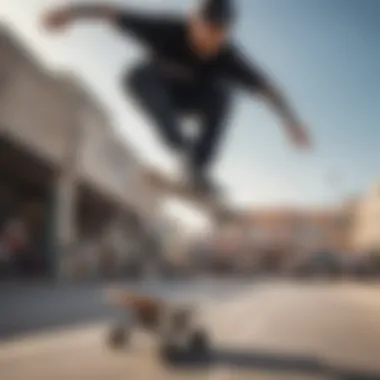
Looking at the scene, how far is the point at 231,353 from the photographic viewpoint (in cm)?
461

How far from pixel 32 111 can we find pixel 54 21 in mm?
2092

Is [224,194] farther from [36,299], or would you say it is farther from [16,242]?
[36,299]

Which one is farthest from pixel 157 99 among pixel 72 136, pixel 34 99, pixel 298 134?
pixel 34 99

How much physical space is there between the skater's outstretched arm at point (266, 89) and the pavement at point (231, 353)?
1685 millimetres

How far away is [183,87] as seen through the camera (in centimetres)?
258

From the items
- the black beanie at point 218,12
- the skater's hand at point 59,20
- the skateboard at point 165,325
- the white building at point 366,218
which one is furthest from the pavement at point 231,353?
the black beanie at point 218,12

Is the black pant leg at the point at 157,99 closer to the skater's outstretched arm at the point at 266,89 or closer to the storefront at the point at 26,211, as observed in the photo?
the skater's outstretched arm at the point at 266,89

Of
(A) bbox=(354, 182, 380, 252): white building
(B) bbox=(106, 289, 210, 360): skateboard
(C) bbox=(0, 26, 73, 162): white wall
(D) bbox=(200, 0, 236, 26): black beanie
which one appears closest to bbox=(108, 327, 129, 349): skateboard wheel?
(B) bbox=(106, 289, 210, 360): skateboard

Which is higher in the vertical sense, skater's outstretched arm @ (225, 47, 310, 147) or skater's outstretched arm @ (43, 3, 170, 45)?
Result: skater's outstretched arm @ (43, 3, 170, 45)

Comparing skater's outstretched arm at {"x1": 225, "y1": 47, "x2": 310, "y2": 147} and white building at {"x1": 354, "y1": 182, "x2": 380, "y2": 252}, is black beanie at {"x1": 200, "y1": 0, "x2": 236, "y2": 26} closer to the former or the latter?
skater's outstretched arm at {"x1": 225, "y1": 47, "x2": 310, "y2": 147}

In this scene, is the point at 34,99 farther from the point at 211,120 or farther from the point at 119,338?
the point at 211,120

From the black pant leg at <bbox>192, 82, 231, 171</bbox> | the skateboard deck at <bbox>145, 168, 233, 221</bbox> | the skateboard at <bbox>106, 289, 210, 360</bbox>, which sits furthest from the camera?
the skateboard at <bbox>106, 289, 210, 360</bbox>

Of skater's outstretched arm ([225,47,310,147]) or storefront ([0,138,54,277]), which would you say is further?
storefront ([0,138,54,277])

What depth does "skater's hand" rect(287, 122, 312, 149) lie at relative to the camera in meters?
2.66
